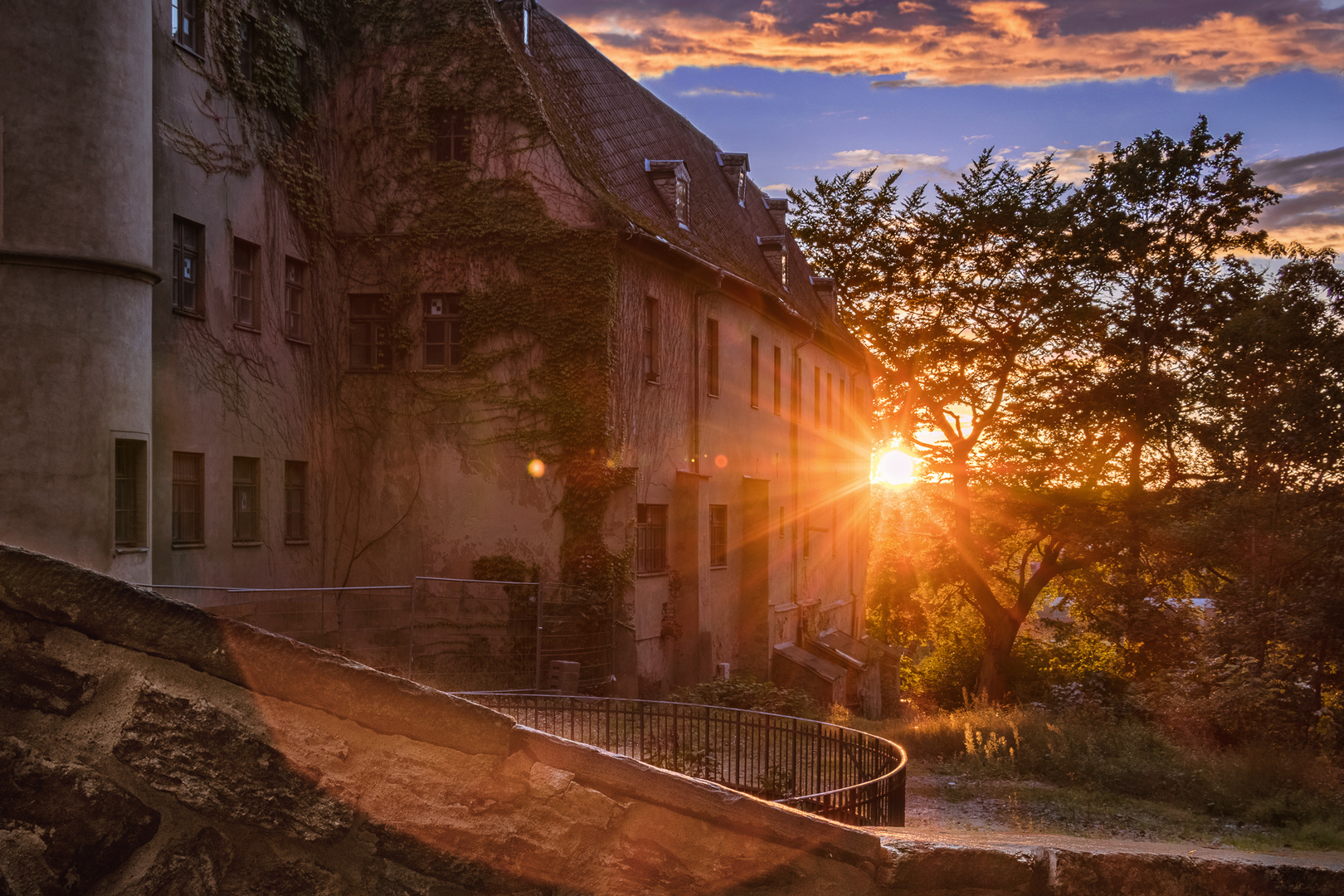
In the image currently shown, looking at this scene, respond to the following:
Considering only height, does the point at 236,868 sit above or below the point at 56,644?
below

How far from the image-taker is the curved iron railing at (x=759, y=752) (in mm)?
9898

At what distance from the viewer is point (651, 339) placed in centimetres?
2212

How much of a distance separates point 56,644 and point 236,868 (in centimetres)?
50

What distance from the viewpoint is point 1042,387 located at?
1473 inches

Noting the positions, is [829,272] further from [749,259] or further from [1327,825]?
[1327,825]

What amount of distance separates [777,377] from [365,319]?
1271cm

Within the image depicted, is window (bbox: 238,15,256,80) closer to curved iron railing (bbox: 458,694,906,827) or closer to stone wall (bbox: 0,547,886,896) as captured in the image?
curved iron railing (bbox: 458,694,906,827)

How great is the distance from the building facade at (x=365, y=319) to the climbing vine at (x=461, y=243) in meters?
0.05

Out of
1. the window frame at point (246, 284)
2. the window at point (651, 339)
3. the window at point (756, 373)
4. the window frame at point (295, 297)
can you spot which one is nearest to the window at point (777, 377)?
the window at point (756, 373)

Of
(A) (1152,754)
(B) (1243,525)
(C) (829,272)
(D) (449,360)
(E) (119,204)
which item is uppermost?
(C) (829,272)

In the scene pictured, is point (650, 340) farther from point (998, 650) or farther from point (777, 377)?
point (998, 650)

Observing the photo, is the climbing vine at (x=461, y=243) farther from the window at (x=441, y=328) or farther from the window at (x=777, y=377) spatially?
the window at (x=777, y=377)

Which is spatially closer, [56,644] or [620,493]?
[56,644]


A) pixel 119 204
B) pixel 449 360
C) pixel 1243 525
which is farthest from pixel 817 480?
pixel 119 204
